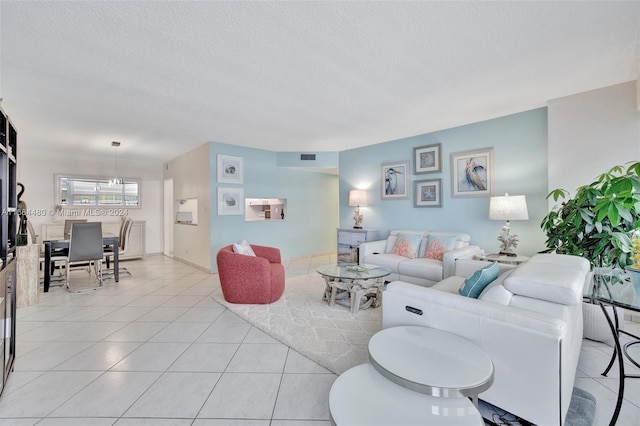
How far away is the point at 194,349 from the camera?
231 cm

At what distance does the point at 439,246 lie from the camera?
152 inches

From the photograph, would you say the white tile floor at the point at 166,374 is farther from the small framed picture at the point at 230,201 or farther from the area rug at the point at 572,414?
the small framed picture at the point at 230,201

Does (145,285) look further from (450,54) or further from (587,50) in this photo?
(587,50)

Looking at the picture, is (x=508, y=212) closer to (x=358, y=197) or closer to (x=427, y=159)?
(x=427, y=159)

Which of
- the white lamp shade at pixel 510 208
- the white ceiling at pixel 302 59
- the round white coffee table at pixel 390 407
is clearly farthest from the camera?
the white lamp shade at pixel 510 208

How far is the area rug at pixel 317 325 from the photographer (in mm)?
2186

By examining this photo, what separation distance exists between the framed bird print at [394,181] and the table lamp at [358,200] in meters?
0.36

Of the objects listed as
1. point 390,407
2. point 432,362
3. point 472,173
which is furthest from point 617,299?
point 472,173

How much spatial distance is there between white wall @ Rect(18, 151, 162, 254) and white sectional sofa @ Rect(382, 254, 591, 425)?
7361 millimetres

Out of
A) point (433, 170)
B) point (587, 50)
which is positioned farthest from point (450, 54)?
point (433, 170)

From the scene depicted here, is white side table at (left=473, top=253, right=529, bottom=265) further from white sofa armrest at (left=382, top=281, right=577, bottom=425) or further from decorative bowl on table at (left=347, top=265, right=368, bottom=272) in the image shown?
white sofa armrest at (left=382, top=281, right=577, bottom=425)

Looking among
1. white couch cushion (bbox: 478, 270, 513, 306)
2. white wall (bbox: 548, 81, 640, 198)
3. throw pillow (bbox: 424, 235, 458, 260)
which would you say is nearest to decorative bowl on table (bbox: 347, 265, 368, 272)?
throw pillow (bbox: 424, 235, 458, 260)

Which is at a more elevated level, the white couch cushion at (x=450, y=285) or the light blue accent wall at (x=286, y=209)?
the light blue accent wall at (x=286, y=209)

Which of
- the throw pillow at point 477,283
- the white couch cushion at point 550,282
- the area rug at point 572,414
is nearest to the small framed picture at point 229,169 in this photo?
the throw pillow at point 477,283
